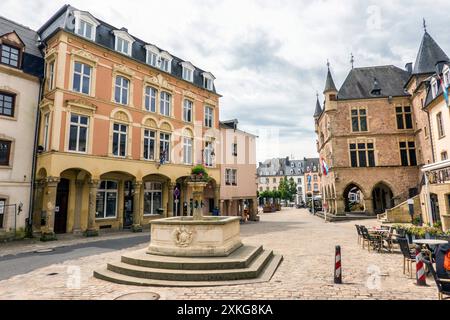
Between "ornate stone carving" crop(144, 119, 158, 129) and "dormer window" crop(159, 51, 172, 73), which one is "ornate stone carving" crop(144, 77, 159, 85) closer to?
"dormer window" crop(159, 51, 172, 73)

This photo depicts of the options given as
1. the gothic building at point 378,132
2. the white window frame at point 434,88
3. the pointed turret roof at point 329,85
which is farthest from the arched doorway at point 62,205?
the white window frame at point 434,88

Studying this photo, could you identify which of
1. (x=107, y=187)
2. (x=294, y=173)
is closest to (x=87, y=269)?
(x=107, y=187)

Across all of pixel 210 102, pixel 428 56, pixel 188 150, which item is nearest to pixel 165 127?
pixel 188 150

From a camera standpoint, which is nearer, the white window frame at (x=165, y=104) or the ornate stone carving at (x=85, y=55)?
the ornate stone carving at (x=85, y=55)

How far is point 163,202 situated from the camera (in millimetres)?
23344

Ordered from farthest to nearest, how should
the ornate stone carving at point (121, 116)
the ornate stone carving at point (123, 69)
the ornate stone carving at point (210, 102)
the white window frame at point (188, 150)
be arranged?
1. the ornate stone carving at point (210, 102)
2. the white window frame at point (188, 150)
3. the ornate stone carving at point (123, 69)
4. the ornate stone carving at point (121, 116)

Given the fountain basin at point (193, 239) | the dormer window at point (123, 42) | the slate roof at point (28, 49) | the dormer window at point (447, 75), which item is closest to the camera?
the fountain basin at point (193, 239)

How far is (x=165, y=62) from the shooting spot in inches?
938

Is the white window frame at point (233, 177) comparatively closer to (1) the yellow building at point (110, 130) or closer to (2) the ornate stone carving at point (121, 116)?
(1) the yellow building at point (110, 130)

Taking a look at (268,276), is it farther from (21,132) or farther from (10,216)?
(21,132)

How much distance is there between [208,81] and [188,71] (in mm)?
2832

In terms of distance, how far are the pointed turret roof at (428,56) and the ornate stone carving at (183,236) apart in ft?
99.0

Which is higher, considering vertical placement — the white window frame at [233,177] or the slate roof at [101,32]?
the slate roof at [101,32]

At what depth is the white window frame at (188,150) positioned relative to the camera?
80.0 feet
